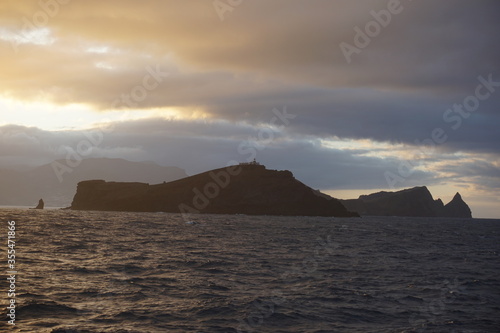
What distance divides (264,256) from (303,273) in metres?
11.7

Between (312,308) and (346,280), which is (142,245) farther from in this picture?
(312,308)

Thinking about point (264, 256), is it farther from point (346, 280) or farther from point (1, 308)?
point (1, 308)

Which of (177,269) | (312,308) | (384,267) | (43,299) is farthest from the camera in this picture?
(384,267)

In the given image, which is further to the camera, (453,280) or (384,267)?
(384,267)

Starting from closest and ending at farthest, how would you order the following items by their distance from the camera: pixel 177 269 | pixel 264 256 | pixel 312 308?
pixel 312 308 < pixel 177 269 < pixel 264 256

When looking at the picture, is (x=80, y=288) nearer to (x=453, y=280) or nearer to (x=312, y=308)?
(x=312, y=308)

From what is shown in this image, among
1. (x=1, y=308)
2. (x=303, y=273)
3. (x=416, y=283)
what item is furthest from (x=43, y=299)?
(x=416, y=283)

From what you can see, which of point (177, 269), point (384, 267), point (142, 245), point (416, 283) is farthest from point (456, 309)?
point (142, 245)

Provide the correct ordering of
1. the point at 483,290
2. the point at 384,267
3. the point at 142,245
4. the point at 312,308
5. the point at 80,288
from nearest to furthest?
the point at 312,308 < the point at 80,288 < the point at 483,290 < the point at 384,267 < the point at 142,245

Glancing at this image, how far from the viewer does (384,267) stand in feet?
149

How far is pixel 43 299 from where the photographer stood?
25297mm

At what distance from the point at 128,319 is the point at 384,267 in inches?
1167

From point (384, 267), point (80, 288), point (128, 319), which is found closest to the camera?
point (128, 319)

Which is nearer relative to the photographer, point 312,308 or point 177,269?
point 312,308
